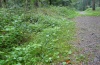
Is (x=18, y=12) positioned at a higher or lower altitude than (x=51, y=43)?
higher

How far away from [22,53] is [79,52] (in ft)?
6.33

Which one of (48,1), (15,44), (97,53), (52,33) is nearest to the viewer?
(97,53)

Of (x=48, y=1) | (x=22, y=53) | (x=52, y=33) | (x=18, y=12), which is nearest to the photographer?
(x=22, y=53)

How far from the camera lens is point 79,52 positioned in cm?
464

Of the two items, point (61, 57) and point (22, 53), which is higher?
point (22, 53)

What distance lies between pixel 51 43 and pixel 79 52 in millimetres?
1085

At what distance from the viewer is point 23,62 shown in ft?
12.8

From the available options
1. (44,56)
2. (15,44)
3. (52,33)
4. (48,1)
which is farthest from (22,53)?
(48,1)

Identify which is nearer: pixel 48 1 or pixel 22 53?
pixel 22 53

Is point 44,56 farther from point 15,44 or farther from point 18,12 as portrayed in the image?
point 18,12

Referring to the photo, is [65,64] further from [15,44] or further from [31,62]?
[15,44]

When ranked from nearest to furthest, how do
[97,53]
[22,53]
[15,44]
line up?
1. [22,53]
2. [97,53]
3. [15,44]

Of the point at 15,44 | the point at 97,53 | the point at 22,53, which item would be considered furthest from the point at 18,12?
the point at 97,53

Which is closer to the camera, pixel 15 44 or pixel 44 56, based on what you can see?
pixel 44 56
